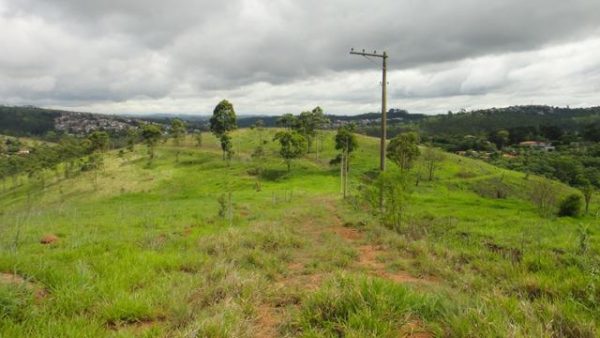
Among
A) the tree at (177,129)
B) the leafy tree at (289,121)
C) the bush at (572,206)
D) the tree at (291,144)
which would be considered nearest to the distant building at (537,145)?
the leafy tree at (289,121)

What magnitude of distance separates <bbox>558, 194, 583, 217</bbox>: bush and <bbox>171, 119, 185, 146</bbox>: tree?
81519 millimetres

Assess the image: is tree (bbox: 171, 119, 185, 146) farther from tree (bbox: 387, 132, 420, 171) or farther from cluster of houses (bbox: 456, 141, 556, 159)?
cluster of houses (bbox: 456, 141, 556, 159)

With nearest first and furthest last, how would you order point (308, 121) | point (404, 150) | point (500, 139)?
point (404, 150)
point (308, 121)
point (500, 139)

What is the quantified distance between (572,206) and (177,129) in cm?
8282

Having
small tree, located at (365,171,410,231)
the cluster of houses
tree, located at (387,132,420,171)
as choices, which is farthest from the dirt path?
the cluster of houses

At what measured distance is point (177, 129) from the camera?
9625 centimetres

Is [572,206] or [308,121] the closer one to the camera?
[572,206]

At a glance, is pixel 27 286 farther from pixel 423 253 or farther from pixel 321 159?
pixel 321 159

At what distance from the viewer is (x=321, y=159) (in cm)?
8181

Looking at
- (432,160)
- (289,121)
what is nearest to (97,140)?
(289,121)

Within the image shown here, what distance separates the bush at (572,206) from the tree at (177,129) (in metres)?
81.5

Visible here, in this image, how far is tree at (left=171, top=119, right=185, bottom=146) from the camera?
95.6 meters

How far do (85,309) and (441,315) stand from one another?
14.8 ft

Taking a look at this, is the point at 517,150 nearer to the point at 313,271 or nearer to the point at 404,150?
the point at 404,150
